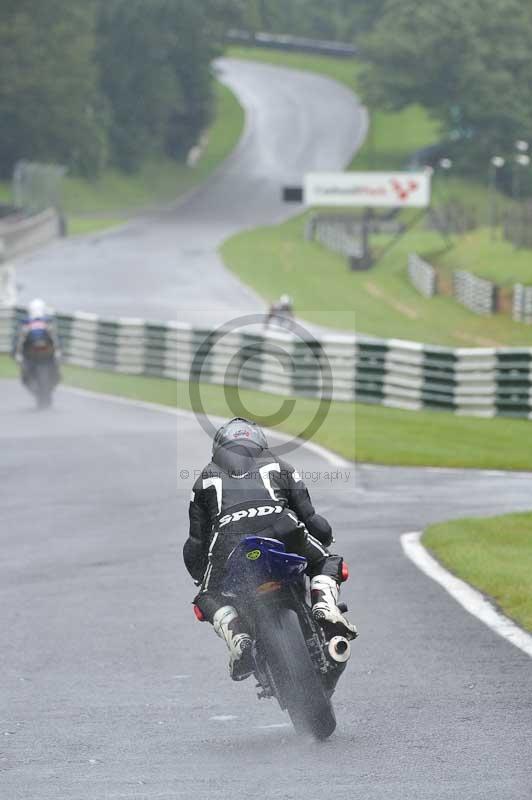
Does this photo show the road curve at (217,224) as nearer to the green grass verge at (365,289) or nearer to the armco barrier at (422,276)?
the green grass verge at (365,289)

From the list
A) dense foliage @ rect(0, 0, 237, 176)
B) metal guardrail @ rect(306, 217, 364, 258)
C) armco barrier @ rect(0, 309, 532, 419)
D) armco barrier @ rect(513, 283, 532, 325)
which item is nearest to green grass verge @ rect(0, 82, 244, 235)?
dense foliage @ rect(0, 0, 237, 176)

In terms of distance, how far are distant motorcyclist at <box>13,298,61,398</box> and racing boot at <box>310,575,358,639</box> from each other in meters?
17.8

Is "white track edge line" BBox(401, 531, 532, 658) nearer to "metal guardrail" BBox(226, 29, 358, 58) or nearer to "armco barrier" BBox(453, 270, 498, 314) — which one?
"armco barrier" BBox(453, 270, 498, 314)

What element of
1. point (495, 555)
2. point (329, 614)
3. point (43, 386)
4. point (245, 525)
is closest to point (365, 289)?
point (43, 386)

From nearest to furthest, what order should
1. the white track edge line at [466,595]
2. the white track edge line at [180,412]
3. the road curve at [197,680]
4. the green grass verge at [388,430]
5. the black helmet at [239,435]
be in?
1. the road curve at [197,680]
2. the black helmet at [239,435]
3. the white track edge line at [466,595]
4. the white track edge line at [180,412]
5. the green grass verge at [388,430]

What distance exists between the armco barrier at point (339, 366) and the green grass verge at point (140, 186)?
48.1 meters

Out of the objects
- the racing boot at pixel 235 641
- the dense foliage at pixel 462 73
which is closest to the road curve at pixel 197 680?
the racing boot at pixel 235 641

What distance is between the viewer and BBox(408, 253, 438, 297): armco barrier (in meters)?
61.5

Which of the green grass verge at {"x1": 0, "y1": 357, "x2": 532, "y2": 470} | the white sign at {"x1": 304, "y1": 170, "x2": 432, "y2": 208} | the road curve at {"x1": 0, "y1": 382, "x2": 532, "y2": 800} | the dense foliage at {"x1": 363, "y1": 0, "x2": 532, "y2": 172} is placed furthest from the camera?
the dense foliage at {"x1": 363, "y1": 0, "x2": 532, "y2": 172}

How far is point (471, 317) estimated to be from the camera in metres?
54.2

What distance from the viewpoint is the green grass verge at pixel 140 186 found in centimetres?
9231

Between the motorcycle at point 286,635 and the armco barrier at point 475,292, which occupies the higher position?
the motorcycle at point 286,635

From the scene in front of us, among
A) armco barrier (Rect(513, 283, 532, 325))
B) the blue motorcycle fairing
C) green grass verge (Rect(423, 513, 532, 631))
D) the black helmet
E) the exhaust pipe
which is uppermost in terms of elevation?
the black helmet

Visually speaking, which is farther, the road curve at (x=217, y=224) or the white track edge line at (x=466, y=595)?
the road curve at (x=217, y=224)
